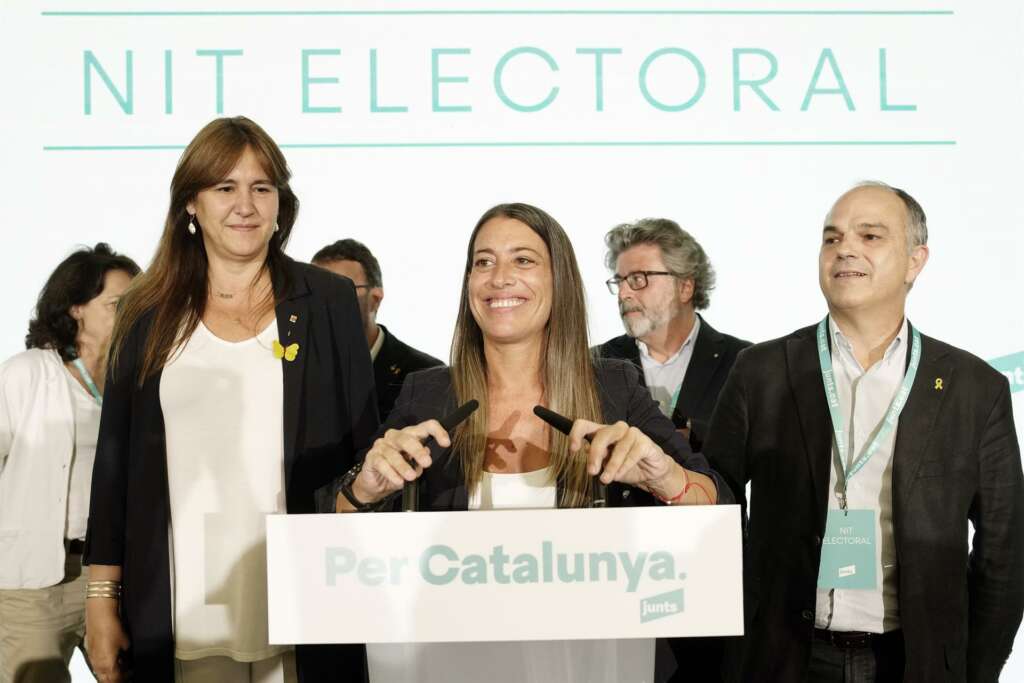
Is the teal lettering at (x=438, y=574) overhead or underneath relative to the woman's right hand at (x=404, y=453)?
A: underneath

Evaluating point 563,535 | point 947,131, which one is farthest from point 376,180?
point 563,535

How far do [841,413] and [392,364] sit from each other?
197 cm

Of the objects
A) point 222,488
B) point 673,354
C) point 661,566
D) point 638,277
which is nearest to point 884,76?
point 638,277

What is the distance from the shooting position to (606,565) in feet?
5.15

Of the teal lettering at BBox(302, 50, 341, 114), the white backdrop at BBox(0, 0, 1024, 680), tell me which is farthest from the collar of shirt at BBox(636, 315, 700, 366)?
the teal lettering at BBox(302, 50, 341, 114)

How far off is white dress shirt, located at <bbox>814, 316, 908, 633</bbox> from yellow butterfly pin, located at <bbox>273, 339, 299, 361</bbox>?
1.24m

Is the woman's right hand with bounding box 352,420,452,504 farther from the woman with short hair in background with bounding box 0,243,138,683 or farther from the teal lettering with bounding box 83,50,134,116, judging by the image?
the teal lettering with bounding box 83,50,134,116

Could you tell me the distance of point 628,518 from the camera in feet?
5.13

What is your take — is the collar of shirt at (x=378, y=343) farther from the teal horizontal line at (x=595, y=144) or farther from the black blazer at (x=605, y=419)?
the black blazer at (x=605, y=419)

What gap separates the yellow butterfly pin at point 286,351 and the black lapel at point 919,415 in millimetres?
1359

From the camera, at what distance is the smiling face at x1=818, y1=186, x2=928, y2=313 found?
2.56m

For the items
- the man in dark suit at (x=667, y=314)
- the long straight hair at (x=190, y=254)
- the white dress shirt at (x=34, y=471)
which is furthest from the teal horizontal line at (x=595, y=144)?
the long straight hair at (x=190, y=254)

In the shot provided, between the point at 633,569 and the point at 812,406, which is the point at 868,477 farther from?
the point at 633,569

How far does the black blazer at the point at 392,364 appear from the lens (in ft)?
13.0
